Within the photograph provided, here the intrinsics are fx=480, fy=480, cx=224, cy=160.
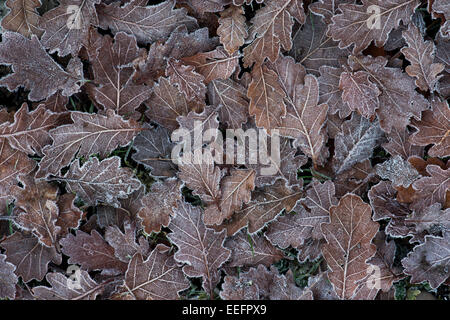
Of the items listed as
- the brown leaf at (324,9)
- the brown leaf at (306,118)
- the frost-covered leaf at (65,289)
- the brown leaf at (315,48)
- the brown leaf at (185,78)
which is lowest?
the frost-covered leaf at (65,289)

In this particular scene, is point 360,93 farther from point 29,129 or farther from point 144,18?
point 29,129

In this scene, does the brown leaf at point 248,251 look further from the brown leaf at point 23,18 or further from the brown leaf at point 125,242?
the brown leaf at point 23,18

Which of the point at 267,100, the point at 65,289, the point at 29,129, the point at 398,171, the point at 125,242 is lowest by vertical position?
the point at 65,289

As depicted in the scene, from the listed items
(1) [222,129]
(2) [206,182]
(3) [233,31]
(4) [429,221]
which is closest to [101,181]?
(2) [206,182]

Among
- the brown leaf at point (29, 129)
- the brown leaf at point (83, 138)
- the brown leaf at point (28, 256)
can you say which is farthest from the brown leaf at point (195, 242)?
the brown leaf at point (29, 129)

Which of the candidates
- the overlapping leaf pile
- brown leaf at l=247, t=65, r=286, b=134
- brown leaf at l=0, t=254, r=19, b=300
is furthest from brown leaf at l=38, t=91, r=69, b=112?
brown leaf at l=247, t=65, r=286, b=134
